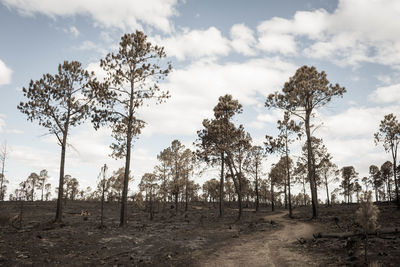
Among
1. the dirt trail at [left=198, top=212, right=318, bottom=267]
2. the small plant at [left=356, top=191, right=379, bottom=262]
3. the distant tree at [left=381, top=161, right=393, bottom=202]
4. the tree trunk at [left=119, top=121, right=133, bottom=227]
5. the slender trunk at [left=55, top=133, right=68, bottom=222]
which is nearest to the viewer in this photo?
the small plant at [left=356, top=191, right=379, bottom=262]

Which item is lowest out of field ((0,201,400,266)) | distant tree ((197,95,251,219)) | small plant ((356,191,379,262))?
field ((0,201,400,266))

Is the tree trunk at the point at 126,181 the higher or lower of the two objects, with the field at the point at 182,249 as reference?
higher

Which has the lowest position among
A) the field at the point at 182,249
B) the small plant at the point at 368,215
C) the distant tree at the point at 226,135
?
the field at the point at 182,249

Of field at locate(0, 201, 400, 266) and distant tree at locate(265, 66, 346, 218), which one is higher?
distant tree at locate(265, 66, 346, 218)

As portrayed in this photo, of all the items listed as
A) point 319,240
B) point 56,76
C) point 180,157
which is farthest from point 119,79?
point 180,157

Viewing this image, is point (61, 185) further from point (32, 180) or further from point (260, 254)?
point (32, 180)

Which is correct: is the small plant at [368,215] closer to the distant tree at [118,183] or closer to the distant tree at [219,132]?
the distant tree at [219,132]

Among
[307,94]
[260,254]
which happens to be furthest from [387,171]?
[260,254]

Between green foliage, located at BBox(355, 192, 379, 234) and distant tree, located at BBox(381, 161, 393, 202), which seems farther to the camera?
distant tree, located at BBox(381, 161, 393, 202)

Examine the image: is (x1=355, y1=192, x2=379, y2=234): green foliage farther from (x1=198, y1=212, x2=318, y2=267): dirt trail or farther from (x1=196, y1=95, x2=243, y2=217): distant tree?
(x1=196, y1=95, x2=243, y2=217): distant tree

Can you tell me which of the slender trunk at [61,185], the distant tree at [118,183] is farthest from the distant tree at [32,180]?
the slender trunk at [61,185]

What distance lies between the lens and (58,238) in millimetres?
14023

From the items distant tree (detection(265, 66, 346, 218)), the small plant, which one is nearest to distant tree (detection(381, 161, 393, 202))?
distant tree (detection(265, 66, 346, 218))

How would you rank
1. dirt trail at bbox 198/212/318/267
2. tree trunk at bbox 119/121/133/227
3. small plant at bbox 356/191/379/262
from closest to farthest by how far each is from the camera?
small plant at bbox 356/191/379/262 → dirt trail at bbox 198/212/318/267 → tree trunk at bbox 119/121/133/227
